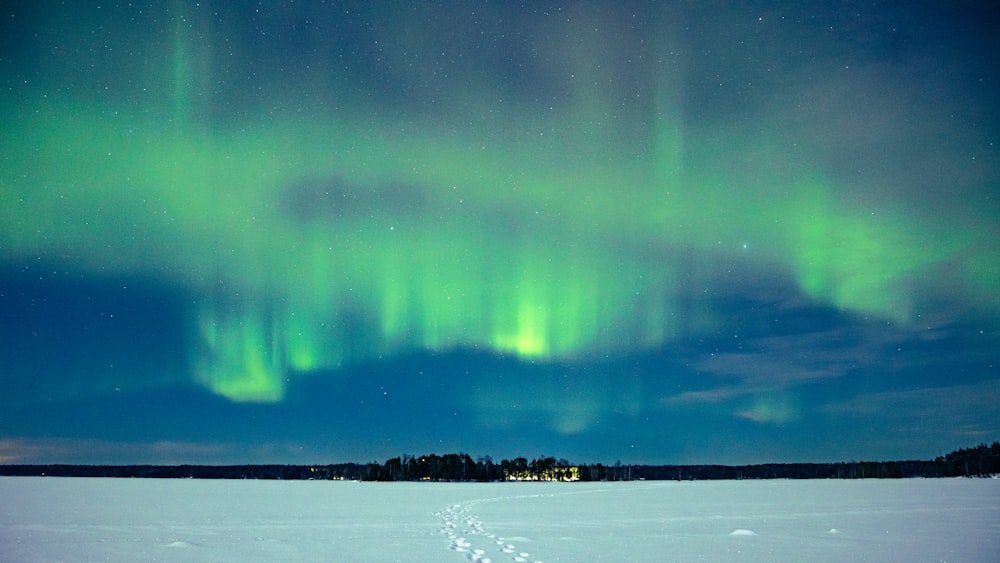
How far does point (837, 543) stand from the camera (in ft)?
71.4

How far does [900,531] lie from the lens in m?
25.4

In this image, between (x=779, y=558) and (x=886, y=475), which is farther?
(x=886, y=475)

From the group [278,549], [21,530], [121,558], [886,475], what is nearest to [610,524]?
[278,549]

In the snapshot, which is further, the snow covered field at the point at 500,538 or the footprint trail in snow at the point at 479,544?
the snow covered field at the point at 500,538

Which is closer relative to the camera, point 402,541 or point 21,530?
point 402,541

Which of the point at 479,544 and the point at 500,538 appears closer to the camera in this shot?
the point at 479,544

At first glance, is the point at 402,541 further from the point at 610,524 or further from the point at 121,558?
the point at 610,524

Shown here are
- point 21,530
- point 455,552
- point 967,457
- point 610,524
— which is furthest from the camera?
point 967,457

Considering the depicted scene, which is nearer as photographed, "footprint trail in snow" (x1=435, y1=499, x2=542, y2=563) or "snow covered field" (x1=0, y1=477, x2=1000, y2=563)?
"footprint trail in snow" (x1=435, y1=499, x2=542, y2=563)

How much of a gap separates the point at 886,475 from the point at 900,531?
196 m

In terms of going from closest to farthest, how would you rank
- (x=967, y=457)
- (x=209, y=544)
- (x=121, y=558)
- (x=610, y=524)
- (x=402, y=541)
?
(x=121, y=558) → (x=209, y=544) → (x=402, y=541) → (x=610, y=524) → (x=967, y=457)

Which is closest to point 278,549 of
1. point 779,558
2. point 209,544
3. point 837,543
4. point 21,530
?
point 209,544

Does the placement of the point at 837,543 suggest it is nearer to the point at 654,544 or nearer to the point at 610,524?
the point at 654,544

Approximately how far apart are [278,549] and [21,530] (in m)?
10.7
